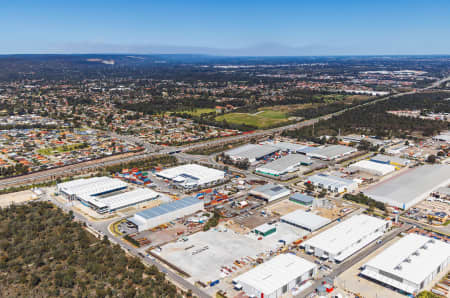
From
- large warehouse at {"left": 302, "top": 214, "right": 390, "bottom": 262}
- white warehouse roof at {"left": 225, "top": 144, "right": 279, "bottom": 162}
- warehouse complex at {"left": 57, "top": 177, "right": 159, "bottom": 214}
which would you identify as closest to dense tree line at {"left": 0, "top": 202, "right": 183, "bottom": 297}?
warehouse complex at {"left": 57, "top": 177, "right": 159, "bottom": 214}

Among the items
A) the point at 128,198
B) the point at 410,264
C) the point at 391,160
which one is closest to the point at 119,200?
the point at 128,198

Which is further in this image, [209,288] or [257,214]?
[257,214]

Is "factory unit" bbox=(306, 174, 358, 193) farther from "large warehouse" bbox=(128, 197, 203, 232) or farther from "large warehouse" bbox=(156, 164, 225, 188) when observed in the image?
"large warehouse" bbox=(128, 197, 203, 232)

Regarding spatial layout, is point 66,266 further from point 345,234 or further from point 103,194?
point 345,234

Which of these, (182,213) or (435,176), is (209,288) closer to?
(182,213)

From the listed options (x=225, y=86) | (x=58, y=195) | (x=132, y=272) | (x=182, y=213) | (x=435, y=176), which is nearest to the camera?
(x=132, y=272)

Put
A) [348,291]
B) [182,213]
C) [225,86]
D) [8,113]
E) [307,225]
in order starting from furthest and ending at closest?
[225,86]
[8,113]
[182,213]
[307,225]
[348,291]

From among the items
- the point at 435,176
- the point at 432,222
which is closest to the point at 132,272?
the point at 432,222
